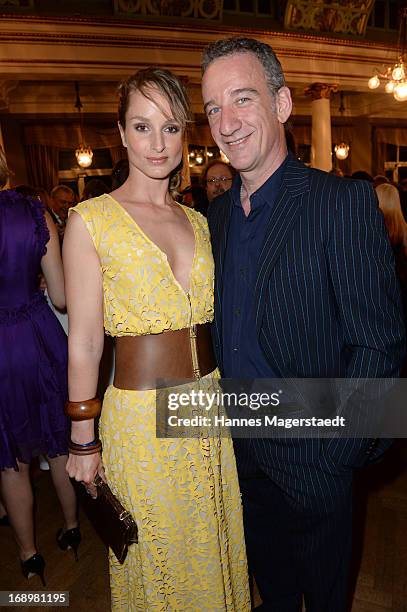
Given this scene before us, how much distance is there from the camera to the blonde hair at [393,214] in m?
3.51

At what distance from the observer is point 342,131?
13.1 meters

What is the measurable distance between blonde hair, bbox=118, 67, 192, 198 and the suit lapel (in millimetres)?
391

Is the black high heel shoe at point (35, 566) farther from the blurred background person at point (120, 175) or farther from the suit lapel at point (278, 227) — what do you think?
the blurred background person at point (120, 175)

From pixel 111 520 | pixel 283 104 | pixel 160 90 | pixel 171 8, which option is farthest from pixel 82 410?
pixel 171 8

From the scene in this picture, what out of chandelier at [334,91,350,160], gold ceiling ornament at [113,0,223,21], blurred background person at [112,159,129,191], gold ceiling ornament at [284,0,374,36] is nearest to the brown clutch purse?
blurred background person at [112,159,129,191]

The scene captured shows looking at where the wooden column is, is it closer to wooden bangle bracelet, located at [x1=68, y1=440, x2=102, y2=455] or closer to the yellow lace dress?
the yellow lace dress

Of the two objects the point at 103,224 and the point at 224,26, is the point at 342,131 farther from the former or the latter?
the point at 103,224

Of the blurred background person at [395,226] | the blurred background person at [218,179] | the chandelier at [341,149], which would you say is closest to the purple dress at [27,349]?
the blurred background person at [218,179]

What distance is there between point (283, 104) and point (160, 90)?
405 mm

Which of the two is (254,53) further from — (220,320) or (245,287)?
(220,320)

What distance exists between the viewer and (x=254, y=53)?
142 cm

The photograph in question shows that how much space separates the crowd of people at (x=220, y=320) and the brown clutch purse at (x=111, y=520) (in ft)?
0.15

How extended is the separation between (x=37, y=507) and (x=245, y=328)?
2.21 metres

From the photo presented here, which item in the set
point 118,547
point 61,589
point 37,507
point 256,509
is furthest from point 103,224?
point 37,507
